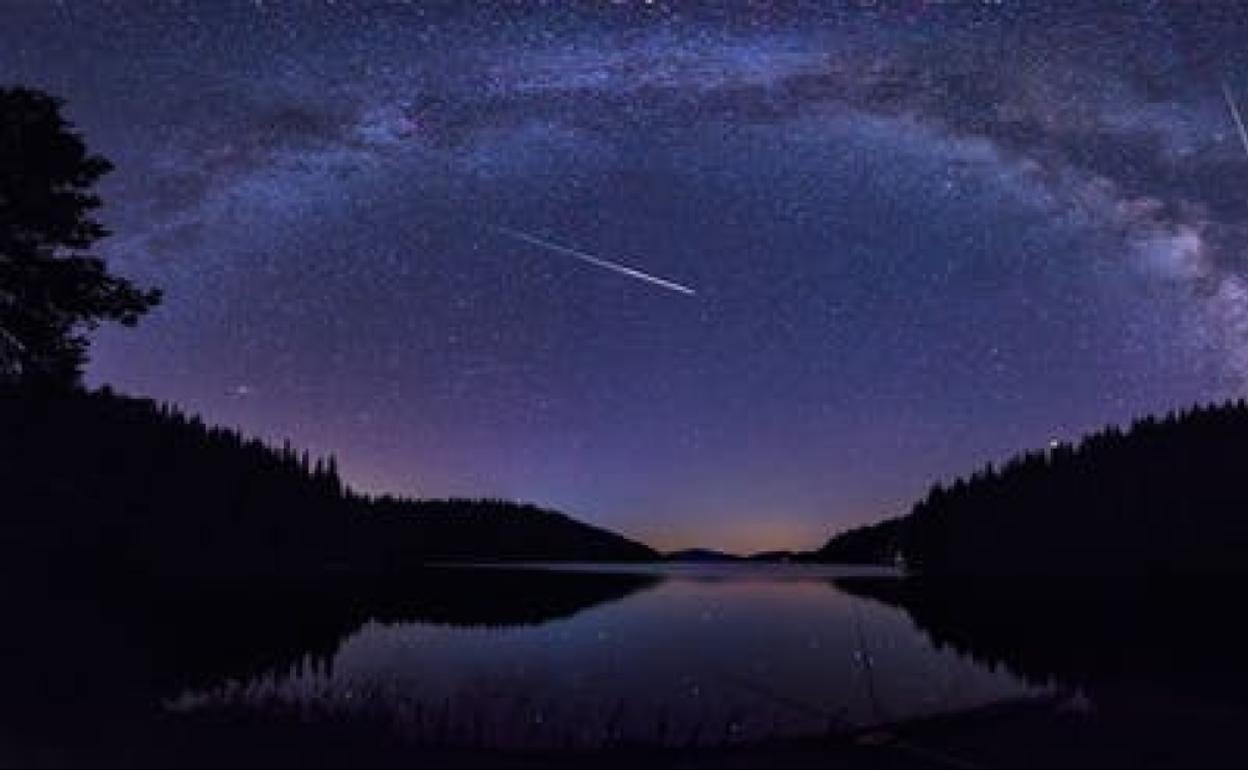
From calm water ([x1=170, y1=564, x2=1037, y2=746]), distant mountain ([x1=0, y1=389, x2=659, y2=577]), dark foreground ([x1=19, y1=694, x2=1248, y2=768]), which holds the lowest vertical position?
calm water ([x1=170, y1=564, x2=1037, y2=746])

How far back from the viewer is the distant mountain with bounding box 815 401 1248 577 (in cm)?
13850

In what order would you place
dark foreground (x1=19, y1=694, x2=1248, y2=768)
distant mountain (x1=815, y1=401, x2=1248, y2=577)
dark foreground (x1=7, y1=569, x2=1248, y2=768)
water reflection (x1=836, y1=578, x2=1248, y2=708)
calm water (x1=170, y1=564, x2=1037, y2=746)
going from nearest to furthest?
1. dark foreground (x1=19, y1=694, x2=1248, y2=768)
2. dark foreground (x1=7, y1=569, x2=1248, y2=768)
3. calm water (x1=170, y1=564, x2=1037, y2=746)
4. water reflection (x1=836, y1=578, x2=1248, y2=708)
5. distant mountain (x1=815, y1=401, x2=1248, y2=577)

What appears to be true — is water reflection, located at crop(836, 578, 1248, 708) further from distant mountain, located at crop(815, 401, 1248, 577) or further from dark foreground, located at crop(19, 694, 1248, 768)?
distant mountain, located at crop(815, 401, 1248, 577)

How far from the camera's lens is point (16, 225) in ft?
139

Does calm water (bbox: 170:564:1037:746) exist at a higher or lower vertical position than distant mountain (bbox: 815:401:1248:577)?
lower

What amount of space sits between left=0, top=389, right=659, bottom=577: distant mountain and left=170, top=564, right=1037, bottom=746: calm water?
1439 cm

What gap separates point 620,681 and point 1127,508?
12505 centimetres

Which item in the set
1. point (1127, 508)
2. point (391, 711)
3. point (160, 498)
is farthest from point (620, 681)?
point (1127, 508)

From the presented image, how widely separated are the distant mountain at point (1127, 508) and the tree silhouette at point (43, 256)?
109 m

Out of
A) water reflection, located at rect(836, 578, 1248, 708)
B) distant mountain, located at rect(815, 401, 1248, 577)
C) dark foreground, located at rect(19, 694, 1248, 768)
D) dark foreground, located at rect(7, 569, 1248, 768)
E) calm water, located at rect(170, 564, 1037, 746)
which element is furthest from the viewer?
distant mountain, located at rect(815, 401, 1248, 577)

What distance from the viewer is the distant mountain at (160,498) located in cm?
5384

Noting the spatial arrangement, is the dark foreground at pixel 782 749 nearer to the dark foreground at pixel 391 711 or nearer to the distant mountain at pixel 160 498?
the dark foreground at pixel 391 711

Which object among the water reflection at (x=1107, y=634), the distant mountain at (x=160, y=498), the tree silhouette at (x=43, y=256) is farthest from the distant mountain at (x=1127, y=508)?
the tree silhouette at (x=43, y=256)

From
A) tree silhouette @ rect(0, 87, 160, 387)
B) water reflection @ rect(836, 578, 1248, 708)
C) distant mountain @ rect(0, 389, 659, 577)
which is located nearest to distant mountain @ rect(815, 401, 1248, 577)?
water reflection @ rect(836, 578, 1248, 708)
